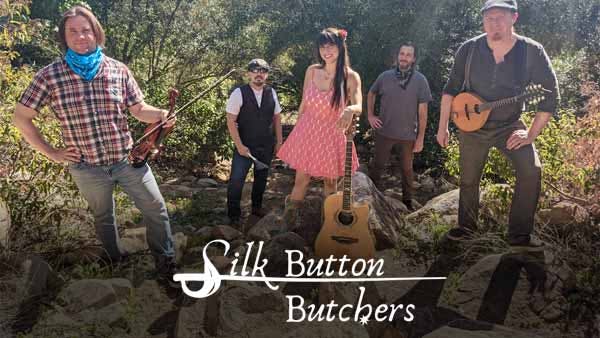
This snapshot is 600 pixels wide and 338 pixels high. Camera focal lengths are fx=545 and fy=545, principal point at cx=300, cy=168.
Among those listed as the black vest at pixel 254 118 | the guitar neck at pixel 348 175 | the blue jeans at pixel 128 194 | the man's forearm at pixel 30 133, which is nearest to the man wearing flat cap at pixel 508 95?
the guitar neck at pixel 348 175

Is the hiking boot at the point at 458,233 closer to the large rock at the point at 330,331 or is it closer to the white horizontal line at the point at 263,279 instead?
the white horizontal line at the point at 263,279

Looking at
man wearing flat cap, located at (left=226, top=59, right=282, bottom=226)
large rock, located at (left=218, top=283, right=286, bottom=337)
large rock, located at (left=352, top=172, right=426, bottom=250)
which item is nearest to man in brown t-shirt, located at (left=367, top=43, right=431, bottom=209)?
large rock, located at (left=352, top=172, right=426, bottom=250)

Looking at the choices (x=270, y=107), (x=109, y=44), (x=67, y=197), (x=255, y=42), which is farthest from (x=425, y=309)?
(x=109, y=44)

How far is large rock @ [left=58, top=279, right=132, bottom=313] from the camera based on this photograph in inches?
137

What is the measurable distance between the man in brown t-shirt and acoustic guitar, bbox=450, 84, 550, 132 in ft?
4.31

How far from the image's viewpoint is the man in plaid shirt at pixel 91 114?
11.1ft

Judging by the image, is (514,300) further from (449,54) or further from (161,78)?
(161,78)

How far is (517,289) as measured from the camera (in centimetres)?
357

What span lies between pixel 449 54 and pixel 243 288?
6.31m

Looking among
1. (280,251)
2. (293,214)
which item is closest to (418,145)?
(293,214)

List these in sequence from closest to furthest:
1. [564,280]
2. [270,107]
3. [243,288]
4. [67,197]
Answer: [243,288] → [564,280] → [67,197] → [270,107]

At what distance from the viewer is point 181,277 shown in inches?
145

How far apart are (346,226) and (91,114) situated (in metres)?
1.95

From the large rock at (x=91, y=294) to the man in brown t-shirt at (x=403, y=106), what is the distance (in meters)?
3.12
